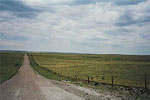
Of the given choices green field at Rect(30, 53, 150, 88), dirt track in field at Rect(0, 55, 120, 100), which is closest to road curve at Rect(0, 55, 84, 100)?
dirt track in field at Rect(0, 55, 120, 100)

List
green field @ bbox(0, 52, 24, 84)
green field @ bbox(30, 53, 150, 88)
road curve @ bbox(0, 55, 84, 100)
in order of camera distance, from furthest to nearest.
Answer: green field @ bbox(0, 52, 24, 84)
green field @ bbox(30, 53, 150, 88)
road curve @ bbox(0, 55, 84, 100)

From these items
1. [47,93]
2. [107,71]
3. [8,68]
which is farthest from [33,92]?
[8,68]

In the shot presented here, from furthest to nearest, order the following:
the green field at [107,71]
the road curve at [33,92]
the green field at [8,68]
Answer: the green field at [8,68], the green field at [107,71], the road curve at [33,92]

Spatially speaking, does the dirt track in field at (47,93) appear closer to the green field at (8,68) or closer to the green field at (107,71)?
the green field at (8,68)

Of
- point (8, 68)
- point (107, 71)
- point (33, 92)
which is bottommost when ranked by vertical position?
point (107, 71)

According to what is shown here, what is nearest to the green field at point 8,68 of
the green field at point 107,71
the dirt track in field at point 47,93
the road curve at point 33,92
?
the road curve at point 33,92

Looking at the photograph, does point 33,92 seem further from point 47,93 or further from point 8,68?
point 8,68

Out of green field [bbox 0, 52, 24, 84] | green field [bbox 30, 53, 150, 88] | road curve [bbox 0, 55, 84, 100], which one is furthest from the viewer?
green field [bbox 0, 52, 24, 84]

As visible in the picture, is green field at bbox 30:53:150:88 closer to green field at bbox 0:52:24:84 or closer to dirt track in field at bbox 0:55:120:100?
green field at bbox 0:52:24:84

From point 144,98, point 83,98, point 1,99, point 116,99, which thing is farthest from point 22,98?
point 144,98

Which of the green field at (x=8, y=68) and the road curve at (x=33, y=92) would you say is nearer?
the road curve at (x=33, y=92)

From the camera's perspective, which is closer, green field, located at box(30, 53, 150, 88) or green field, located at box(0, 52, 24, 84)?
green field, located at box(30, 53, 150, 88)

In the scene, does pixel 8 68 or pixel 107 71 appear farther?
pixel 8 68

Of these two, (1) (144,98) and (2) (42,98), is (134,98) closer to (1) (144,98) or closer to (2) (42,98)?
(1) (144,98)
